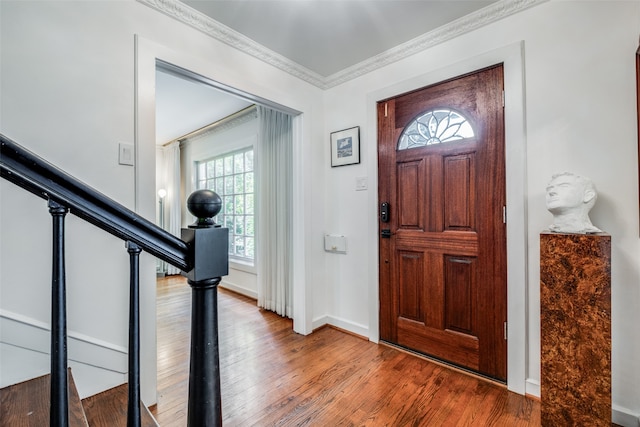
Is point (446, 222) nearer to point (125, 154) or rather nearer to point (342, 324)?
point (342, 324)

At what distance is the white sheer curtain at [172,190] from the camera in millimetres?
5105

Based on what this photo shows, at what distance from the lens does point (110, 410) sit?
4.58ft

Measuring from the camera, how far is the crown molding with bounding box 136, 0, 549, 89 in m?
1.79

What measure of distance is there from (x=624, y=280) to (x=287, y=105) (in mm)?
2535

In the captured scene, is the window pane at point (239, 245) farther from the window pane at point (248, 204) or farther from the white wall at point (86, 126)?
the white wall at point (86, 126)

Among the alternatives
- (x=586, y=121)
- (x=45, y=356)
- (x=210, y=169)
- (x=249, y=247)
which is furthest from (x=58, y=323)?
(x=210, y=169)

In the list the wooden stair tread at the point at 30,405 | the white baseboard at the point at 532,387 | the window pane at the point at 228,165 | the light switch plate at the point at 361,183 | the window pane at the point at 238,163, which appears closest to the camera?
the wooden stair tread at the point at 30,405

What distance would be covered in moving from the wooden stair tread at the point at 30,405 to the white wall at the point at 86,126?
0.27m

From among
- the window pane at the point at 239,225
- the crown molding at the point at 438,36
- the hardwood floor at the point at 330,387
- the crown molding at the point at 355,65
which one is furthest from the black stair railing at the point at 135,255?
Result: the window pane at the point at 239,225

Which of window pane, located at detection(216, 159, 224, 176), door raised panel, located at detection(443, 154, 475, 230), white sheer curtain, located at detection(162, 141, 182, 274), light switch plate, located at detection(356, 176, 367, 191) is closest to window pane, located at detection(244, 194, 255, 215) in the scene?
window pane, located at detection(216, 159, 224, 176)

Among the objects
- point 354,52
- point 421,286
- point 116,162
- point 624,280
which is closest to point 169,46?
point 116,162

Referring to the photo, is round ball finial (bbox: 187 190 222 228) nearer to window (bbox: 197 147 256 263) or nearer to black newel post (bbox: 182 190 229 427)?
black newel post (bbox: 182 190 229 427)

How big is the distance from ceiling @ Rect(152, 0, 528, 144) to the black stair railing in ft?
5.66

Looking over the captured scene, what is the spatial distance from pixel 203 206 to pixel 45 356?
4.47 feet
